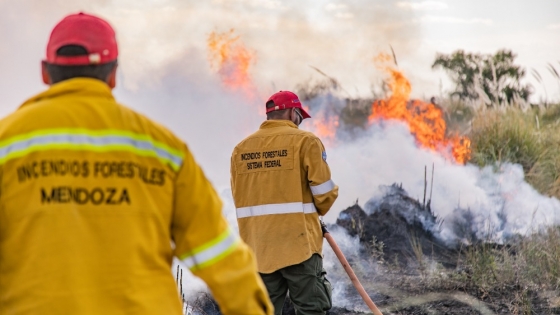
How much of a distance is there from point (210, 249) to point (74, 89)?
1.90 ft

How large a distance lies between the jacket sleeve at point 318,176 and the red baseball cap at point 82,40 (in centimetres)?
308

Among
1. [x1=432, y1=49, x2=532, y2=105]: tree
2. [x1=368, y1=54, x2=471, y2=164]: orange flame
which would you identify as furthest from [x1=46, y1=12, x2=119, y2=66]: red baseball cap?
[x1=432, y1=49, x2=532, y2=105]: tree

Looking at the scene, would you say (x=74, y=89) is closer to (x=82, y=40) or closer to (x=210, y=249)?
(x=82, y=40)

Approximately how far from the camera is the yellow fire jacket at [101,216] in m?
1.92

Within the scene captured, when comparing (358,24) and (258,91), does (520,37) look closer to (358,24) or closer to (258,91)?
(358,24)

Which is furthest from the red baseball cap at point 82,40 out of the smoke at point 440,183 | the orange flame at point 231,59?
the smoke at point 440,183

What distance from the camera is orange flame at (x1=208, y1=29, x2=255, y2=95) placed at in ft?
27.0

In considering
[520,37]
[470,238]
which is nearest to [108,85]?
[470,238]

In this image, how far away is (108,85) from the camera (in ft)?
7.29

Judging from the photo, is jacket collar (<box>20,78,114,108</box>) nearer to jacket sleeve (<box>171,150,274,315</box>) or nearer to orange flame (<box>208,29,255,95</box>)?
jacket sleeve (<box>171,150,274,315</box>)

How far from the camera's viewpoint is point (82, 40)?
2.13 meters

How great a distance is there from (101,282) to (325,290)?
11.3ft

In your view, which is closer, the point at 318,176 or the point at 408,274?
the point at 318,176

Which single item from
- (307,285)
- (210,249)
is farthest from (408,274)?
(210,249)
